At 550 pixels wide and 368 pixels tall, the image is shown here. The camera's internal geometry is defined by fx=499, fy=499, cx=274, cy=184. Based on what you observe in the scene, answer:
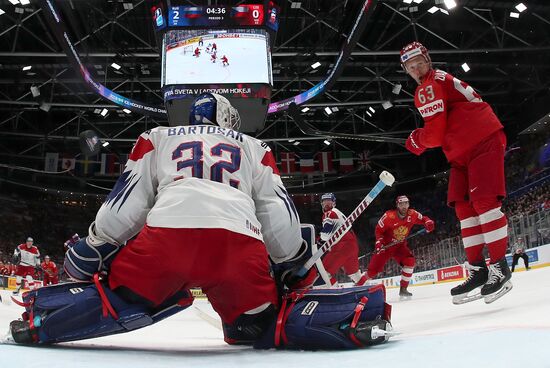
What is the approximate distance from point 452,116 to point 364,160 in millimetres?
16908

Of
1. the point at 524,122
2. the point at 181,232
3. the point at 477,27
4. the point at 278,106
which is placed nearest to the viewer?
the point at 181,232

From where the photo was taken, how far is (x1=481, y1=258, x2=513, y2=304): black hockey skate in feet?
8.03

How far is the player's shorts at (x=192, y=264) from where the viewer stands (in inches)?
63.6

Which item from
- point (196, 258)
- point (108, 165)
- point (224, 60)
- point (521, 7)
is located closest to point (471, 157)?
point (196, 258)

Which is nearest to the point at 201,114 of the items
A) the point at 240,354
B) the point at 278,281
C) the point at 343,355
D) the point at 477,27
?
the point at 278,281

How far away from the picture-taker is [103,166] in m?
17.7

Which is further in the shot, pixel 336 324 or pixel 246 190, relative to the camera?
pixel 246 190

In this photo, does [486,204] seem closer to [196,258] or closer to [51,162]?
[196,258]

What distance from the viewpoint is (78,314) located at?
1648mm

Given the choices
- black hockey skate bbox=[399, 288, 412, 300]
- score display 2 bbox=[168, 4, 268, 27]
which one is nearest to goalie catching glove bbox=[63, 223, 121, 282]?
black hockey skate bbox=[399, 288, 412, 300]

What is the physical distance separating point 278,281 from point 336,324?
1.29ft

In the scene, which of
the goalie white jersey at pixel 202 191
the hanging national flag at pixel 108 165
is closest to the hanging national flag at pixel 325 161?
the hanging national flag at pixel 108 165

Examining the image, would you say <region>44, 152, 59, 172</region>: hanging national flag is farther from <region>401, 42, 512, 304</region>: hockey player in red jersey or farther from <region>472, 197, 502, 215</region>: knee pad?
<region>472, 197, 502, 215</region>: knee pad

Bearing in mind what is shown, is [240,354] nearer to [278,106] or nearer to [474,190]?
[474,190]
